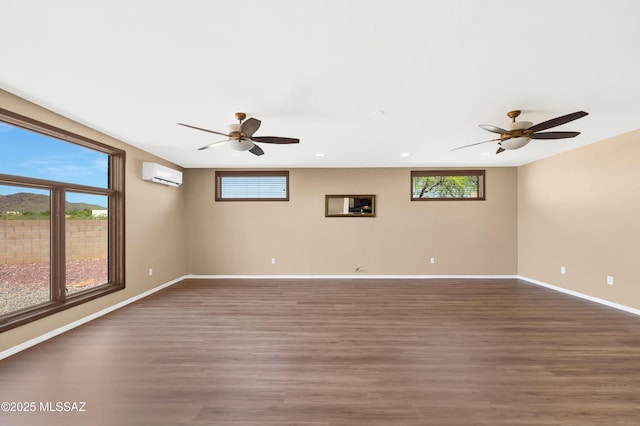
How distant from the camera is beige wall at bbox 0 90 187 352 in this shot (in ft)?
8.38

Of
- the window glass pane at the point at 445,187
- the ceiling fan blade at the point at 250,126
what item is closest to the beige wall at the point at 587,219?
the window glass pane at the point at 445,187

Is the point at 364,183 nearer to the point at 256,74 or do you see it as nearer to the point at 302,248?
the point at 302,248

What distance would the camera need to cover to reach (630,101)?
2473 millimetres

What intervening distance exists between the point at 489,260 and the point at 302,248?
4125 mm

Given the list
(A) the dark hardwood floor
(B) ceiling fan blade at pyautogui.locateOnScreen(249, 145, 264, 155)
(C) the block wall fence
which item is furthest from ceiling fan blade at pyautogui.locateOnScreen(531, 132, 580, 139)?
(C) the block wall fence

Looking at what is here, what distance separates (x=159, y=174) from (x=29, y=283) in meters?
2.21

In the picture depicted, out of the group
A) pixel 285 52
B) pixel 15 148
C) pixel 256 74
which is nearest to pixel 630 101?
pixel 285 52

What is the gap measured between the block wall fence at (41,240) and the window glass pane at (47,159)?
0.53m

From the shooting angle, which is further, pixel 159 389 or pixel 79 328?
pixel 79 328

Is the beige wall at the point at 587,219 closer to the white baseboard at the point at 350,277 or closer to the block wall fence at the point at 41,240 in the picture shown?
the white baseboard at the point at 350,277

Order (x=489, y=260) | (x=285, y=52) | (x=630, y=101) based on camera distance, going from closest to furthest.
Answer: (x=285, y=52), (x=630, y=101), (x=489, y=260)

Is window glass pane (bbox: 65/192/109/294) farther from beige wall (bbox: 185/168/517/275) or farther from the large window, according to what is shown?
beige wall (bbox: 185/168/517/275)

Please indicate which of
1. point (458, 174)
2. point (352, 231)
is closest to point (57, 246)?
point (352, 231)

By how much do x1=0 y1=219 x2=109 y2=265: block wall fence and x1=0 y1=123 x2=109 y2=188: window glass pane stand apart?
1.75ft
